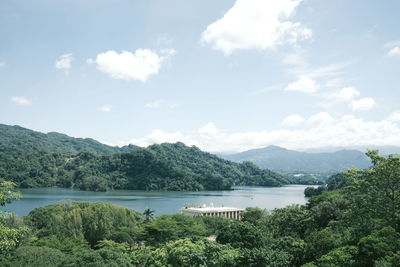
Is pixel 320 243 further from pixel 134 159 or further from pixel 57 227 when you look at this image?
pixel 134 159

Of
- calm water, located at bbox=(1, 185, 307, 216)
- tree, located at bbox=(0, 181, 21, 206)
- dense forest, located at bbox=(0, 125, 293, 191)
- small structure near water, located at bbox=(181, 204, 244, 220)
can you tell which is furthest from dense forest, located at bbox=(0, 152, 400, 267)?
dense forest, located at bbox=(0, 125, 293, 191)

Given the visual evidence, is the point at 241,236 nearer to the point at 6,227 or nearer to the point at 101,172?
the point at 6,227

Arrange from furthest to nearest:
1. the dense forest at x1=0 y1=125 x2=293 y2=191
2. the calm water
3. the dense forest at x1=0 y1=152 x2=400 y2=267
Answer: the dense forest at x1=0 y1=125 x2=293 y2=191
the calm water
the dense forest at x1=0 y1=152 x2=400 y2=267

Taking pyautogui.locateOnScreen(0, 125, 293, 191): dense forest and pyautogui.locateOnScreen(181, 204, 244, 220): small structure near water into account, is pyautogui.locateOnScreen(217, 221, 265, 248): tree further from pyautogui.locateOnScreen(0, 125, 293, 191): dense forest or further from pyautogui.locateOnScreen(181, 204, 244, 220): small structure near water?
pyautogui.locateOnScreen(0, 125, 293, 191): dense forest

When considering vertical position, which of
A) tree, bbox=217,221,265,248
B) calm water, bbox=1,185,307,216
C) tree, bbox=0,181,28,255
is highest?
tree, bbox=0,181,28,255

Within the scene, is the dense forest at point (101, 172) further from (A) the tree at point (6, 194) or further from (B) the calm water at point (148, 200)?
(A) the tree at point (6, 194)

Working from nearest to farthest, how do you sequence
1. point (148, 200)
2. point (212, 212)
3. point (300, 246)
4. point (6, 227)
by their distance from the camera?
1. point (6, 227)
2. point (300, 246)
3. point (212, 212)
4. point (148, 200)

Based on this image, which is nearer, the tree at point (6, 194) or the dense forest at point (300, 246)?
the tree at point (6, 194)

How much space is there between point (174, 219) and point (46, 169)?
137045 mm

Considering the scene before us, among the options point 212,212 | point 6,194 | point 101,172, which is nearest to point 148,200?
point 212,212

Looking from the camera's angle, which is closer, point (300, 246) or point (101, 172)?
point (300, 246)

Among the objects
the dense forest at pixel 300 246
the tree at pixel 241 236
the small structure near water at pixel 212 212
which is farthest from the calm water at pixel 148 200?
→ the dense forest at pixel 300 246

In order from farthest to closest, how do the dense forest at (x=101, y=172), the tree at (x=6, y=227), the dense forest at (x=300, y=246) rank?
1. the dense forest at (x=101, y=172)
2. the dense forest at (x=300, y=246)
3. the tree at (x=6, y=227)

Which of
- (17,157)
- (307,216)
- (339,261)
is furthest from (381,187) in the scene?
(17,157)
